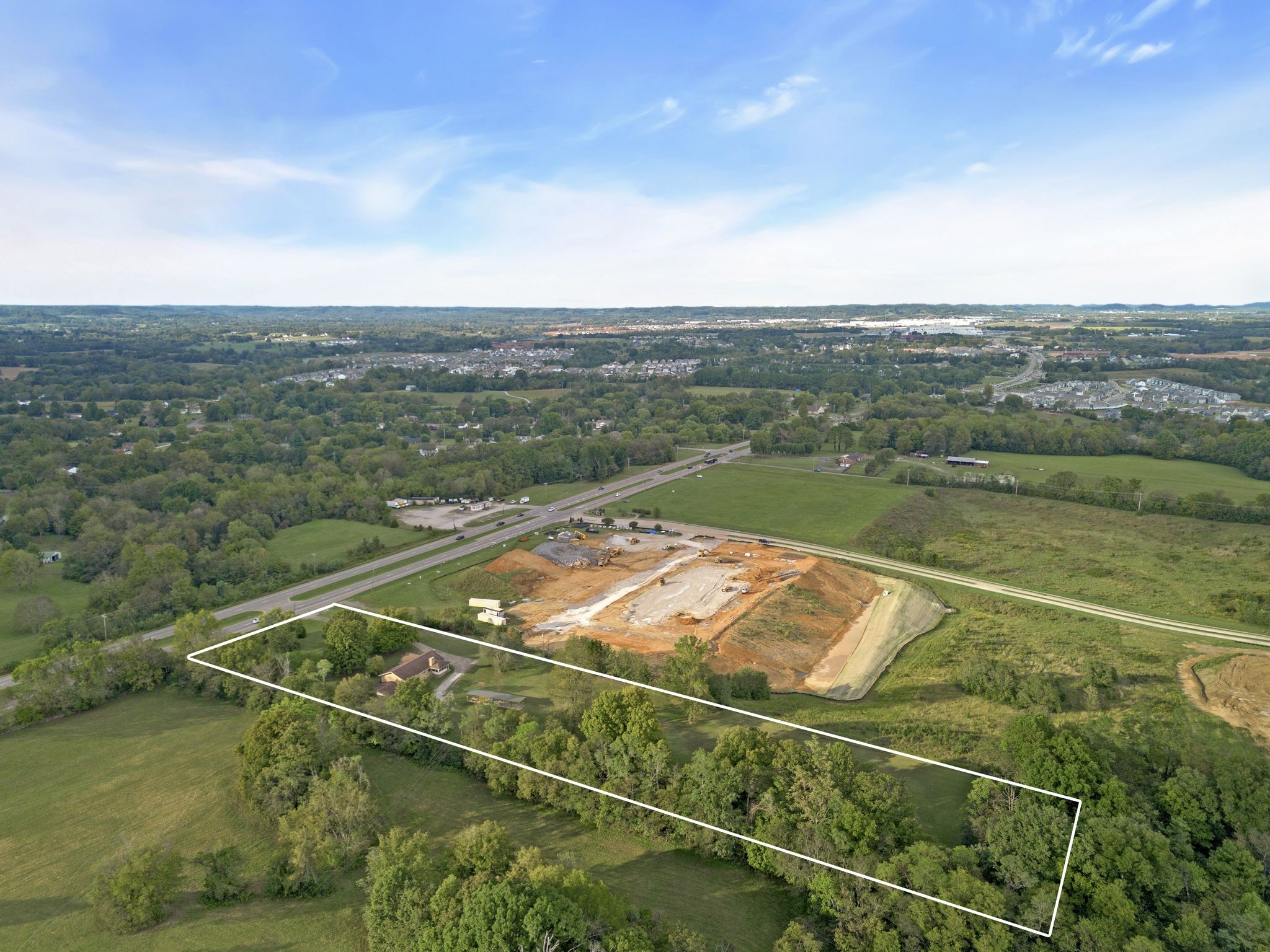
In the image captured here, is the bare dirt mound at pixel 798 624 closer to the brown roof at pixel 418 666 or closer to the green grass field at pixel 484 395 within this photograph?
the brown roof at pixel 418 666

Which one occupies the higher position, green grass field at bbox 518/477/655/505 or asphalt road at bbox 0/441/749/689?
green grass field at bbox 518/477/655/505

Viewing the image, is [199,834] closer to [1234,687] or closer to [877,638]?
[877,638]

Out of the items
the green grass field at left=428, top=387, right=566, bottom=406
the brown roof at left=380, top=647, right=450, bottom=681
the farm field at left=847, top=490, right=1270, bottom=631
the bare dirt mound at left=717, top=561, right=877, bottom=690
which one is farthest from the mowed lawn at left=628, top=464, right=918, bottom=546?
the green grass field at left=428, top=387, right=566, bottom=406

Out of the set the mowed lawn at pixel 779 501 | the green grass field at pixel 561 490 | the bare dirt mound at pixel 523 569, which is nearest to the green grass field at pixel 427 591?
the bare dirt mound at pixel 523 569

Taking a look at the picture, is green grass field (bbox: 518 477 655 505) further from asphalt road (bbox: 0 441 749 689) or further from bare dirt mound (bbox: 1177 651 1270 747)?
bare dirt mound (bbox: 1177 651 1270 747)

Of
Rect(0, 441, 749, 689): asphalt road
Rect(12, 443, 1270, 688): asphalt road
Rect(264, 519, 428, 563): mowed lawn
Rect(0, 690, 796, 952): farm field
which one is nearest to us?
Rect(0, 690, 796, 952): farm field

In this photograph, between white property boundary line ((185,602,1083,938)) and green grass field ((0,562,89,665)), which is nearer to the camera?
white property boundary line ((185,602,1083,938))

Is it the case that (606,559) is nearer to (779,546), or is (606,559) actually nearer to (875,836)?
(779,546)
